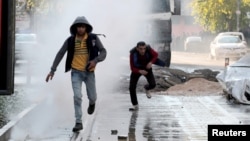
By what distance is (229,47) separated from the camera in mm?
36594

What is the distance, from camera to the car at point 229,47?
3628cm

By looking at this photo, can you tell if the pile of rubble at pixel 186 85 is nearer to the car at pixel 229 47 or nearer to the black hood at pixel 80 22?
the black hood at pixel 80 22

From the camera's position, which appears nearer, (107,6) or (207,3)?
(107,6)

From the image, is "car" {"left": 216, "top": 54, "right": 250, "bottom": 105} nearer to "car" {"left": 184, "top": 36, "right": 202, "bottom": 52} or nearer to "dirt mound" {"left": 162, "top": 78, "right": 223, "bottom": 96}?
"dirt mound" {"left": 162, "top": 78, "right": 223, "bottom": 96}

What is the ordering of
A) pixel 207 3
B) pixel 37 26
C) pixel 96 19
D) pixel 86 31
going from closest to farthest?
pixel 86 31
pixel 96 19
pixel 37 26
pixel 207 3

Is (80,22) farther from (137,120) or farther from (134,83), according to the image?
(134,83)

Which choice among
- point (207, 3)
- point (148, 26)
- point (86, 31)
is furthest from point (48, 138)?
point (207, 3)

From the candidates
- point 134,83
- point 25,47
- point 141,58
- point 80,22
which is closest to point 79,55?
point 80,22

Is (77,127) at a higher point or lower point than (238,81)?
lower

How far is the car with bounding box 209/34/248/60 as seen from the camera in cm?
3628

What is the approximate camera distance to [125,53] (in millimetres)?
21109

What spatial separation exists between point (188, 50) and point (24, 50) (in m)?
37.8

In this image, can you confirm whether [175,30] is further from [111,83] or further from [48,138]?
[48,138]

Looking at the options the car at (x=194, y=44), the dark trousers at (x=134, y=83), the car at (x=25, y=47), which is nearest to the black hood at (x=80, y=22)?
the dark trousers at (x=134, y=83)
